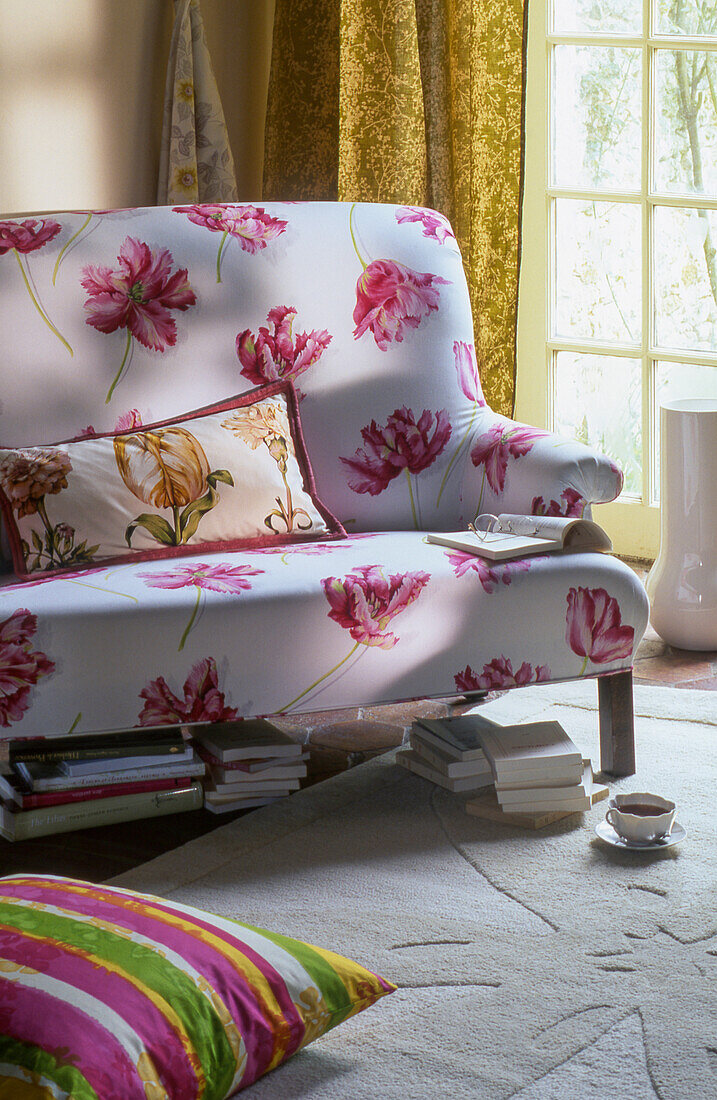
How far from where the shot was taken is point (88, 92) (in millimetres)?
3059

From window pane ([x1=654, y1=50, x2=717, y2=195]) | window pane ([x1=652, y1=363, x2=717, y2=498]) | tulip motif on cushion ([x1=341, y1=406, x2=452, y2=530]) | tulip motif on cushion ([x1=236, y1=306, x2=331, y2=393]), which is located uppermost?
window pane ([x1=654, y1=50, x2=717, y2=195])

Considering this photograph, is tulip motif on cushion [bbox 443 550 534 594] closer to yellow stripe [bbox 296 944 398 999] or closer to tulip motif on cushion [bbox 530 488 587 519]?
tulip motif on cushion [bbox 530 488 587 519]

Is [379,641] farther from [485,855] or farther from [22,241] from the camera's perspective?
[22,241]

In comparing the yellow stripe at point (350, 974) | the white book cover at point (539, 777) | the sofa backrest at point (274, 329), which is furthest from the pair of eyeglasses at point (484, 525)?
the yellow stripe at point (350, 974)

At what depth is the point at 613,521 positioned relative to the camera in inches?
142

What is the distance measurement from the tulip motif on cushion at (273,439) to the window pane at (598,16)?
64.4 inches

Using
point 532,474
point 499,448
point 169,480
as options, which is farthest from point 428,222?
point 169,480

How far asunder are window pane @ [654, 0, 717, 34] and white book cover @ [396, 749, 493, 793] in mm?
2018

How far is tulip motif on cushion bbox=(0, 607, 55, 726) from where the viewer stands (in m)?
1.87

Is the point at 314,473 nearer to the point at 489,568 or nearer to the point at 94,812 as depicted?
the point at 489,568

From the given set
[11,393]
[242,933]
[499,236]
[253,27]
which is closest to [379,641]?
[242,933]

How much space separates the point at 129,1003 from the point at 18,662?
737mm

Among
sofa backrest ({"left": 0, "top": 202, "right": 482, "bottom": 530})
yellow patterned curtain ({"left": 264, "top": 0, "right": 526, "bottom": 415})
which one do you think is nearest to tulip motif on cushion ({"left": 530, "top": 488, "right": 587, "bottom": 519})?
sofa backrest ({"left": 0, "top": 202, "right": 482, "bottom": 530})

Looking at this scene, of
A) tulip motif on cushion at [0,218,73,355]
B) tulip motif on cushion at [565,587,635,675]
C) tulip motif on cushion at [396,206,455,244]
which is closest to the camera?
tulip motif on cushion at [565,587,635,675]
